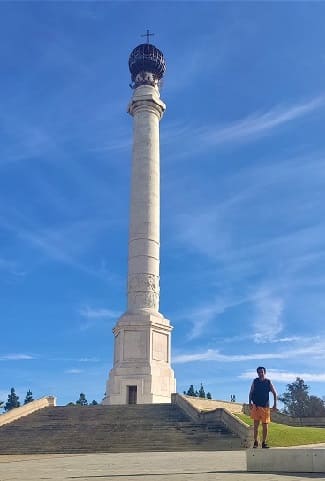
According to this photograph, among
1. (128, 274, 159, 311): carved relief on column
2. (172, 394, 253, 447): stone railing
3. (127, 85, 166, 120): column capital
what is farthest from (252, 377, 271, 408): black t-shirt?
(127, 85, 166, 120): column capital

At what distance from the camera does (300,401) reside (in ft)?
264

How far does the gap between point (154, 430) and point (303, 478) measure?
19.8 m

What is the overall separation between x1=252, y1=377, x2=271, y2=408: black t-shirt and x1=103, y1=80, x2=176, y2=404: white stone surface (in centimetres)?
3190

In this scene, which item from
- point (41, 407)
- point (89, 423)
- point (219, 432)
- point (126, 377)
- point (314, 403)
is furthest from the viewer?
point (314, 403)

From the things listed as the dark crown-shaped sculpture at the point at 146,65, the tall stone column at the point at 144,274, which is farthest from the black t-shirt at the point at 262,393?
the dark crown-shaped sculpture at the point at 146,65

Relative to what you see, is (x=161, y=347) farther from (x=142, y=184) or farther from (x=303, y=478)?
(x=303, y=478)

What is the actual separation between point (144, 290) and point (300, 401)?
146 feet

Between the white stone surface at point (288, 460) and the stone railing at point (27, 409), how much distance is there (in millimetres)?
25377

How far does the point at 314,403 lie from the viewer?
78.9 meters

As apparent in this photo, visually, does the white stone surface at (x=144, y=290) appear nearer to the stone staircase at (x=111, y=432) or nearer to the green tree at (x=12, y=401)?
the stone staircase at (x=111, y=432)

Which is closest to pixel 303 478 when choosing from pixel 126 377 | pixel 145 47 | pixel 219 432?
pixel 219 432

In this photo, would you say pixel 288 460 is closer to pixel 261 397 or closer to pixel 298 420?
pixel 261 397

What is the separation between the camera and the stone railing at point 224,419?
2398 centimetres

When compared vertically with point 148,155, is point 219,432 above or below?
below
